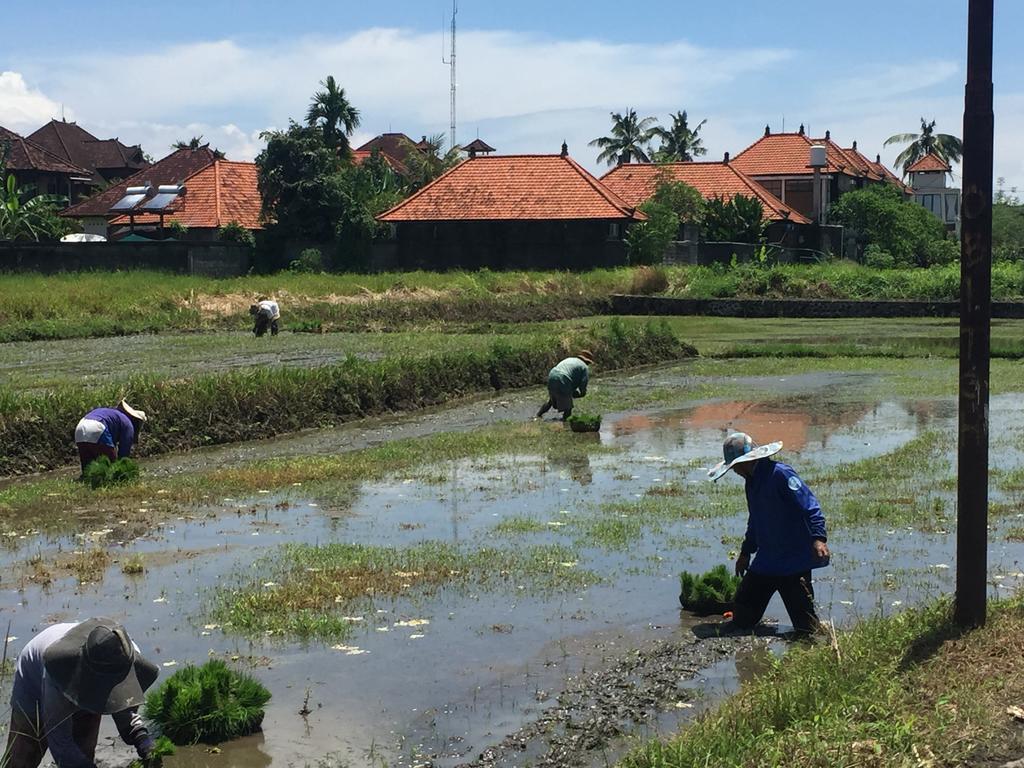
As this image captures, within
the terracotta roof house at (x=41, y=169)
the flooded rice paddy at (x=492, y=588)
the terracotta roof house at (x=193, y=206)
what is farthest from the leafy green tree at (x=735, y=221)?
the flooded rice paddy at (x=492, y=588)

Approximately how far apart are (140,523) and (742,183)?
57.0 metres

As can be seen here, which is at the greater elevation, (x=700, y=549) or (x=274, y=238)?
(x=274, y=238)

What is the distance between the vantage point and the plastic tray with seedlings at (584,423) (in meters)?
19.0

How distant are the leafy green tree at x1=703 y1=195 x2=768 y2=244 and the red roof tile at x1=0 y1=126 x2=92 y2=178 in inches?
1576

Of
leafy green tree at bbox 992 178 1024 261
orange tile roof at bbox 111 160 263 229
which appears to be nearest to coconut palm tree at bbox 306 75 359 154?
orange tile roof at bbox 111 160 263 229

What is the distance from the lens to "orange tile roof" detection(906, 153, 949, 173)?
92688 millimetres

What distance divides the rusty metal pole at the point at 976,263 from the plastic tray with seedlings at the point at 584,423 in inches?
465

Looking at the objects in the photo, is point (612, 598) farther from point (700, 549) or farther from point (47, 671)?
point (47, 671)

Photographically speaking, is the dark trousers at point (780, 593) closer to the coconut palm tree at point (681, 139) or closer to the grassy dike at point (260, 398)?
the grassy dike at point (260, 398)

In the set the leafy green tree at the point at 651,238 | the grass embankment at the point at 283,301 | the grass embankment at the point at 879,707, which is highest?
the leafy green tree at the point at 651,238

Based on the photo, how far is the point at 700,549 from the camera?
11.2 m

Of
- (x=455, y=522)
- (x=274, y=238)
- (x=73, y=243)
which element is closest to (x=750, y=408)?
(x=455, y=522)

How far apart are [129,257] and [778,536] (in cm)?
3951

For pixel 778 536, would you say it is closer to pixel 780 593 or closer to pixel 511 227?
pixel 780 593
